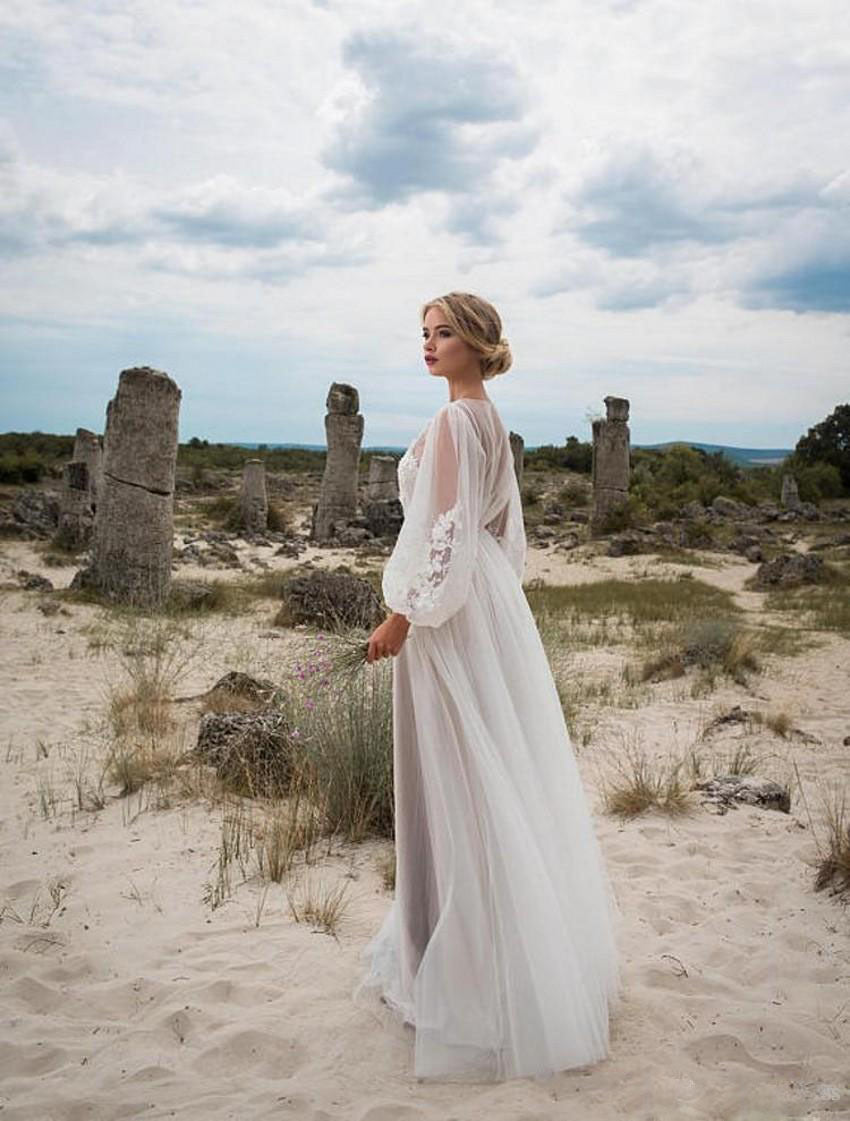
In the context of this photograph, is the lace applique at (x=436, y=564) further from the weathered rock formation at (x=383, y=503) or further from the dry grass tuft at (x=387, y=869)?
the weathered rock formation at (x=383, y=503)

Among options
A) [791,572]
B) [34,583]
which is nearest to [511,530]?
[34,583]

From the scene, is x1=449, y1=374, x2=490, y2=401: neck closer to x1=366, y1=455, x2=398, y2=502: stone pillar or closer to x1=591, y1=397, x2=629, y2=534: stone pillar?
x1=366, y1=455, x2=398, y2=502: stone pillar

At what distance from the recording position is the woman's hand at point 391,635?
2881 millimetres

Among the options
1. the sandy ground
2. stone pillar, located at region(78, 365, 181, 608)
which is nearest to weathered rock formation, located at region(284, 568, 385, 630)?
stone pillar, located at region(78, 365, 181, 608)

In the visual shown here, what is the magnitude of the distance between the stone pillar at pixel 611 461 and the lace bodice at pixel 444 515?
21.9m

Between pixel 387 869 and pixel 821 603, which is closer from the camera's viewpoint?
pixel 387 869

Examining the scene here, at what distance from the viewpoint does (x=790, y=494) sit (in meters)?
33.0

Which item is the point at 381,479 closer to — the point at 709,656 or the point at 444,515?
the point at 709,656

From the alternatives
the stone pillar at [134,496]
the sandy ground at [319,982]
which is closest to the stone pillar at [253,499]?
the stone pillar at [134,496]

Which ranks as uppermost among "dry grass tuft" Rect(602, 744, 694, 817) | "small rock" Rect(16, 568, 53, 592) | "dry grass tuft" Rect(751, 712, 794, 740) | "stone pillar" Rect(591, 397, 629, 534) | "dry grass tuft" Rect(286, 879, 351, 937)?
"stone pillar" Rect(591, 397, 629, 534)

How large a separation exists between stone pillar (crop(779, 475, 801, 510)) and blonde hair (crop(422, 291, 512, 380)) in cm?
3170

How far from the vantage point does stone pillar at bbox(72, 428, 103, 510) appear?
64.4 feet

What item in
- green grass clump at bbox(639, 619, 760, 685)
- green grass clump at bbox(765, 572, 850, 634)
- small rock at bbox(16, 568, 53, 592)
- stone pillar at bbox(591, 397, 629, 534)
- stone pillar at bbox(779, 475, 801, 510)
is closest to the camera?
green grass clump at bbox(639, 619, 760, 685)

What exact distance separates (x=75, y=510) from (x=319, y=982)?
16.0m
